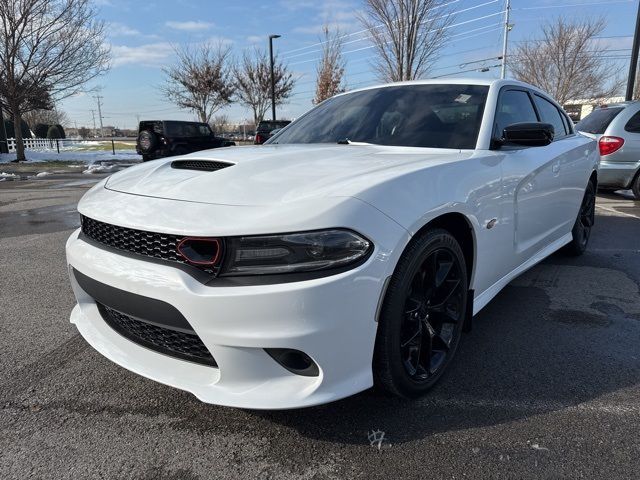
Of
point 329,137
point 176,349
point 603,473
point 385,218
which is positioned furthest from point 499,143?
point 176,349

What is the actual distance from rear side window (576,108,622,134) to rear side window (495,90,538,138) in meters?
5.86

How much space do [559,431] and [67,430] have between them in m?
2.16

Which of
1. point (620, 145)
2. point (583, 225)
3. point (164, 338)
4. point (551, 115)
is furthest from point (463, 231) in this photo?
point (620, 145)

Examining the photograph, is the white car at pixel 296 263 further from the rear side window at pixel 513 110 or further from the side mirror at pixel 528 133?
the rear side window at pixel 513 110

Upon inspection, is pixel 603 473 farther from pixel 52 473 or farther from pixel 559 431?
pixel 52 473

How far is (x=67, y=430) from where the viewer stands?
2109mm

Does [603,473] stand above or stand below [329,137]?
below

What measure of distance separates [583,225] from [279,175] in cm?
405

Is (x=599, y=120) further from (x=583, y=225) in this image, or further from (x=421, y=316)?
(x=421, y=316)

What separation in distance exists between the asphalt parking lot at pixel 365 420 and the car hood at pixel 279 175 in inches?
40.0

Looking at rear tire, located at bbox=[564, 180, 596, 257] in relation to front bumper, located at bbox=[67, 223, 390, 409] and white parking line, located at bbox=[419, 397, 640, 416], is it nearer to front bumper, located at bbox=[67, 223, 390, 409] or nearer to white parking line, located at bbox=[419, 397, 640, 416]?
white parking line, located at bbox=[419, 397, 640, 416]

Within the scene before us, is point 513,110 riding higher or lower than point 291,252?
higher

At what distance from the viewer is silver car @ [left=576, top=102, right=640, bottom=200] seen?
8.20m

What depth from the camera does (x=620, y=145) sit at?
8.19 meters
